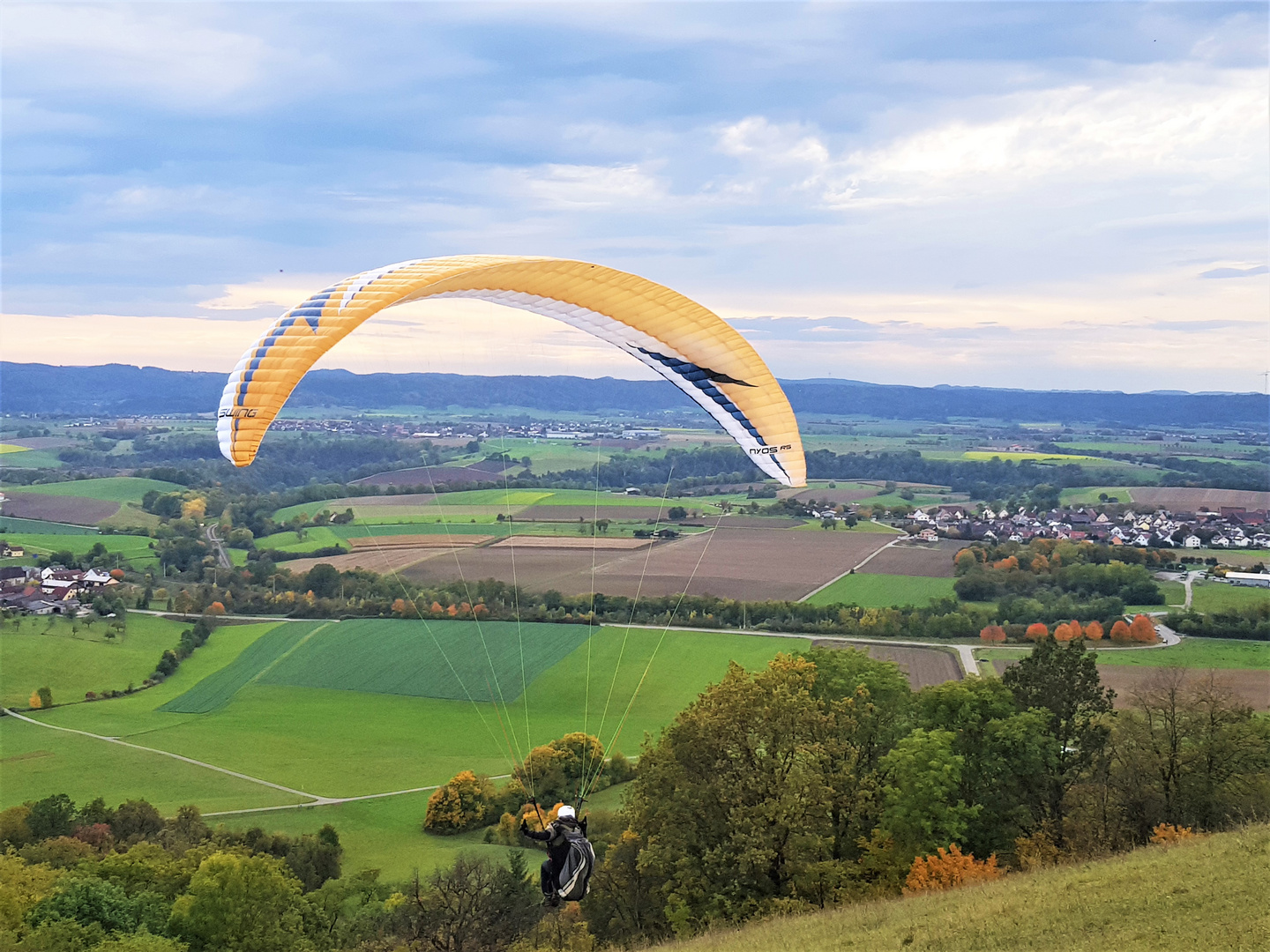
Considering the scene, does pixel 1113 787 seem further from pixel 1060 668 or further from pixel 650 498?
pixel 650 498

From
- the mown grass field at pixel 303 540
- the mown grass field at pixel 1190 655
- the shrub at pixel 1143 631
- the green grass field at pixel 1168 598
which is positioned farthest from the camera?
the mown grass field at pixel 303 540

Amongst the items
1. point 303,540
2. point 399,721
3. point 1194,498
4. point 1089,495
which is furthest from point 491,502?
point 1194,498

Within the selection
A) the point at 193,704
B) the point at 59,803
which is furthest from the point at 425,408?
the point at 59,803

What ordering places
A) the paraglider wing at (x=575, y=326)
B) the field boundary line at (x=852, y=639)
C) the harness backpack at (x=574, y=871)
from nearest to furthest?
the harness backpack at (x=574, y=871) < the paraglider wing at (x=575, y=326) < the field boundary line at (x=852, y=639)

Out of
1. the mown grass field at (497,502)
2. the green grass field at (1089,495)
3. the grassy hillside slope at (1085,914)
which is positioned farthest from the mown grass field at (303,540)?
the green grass field at (1089,495)

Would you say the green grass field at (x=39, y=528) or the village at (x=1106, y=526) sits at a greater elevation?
the village at (x=1106, y=526)

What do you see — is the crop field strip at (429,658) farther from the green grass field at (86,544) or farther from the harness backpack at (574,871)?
the harness backpack at (574,871)
